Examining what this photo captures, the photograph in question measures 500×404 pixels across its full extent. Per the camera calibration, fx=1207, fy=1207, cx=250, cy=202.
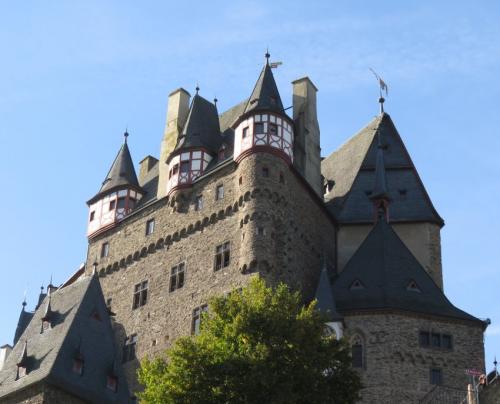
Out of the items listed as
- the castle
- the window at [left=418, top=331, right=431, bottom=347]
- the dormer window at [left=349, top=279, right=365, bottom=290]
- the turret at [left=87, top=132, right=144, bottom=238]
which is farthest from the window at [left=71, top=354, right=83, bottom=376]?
the window at [left=418, top=331, right=431, bottom=347]

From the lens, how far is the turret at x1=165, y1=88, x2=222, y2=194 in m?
55.3

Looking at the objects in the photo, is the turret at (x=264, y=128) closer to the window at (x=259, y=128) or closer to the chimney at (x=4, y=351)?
the window at (x=259, y=128)

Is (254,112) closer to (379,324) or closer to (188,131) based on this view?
(188,131)

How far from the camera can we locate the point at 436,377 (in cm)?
4716

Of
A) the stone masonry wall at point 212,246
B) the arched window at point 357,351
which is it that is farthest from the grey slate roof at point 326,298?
the stone masonry wall at point 212,246

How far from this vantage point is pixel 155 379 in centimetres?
3856

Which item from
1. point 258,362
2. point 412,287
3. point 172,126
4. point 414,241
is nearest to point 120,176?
point 172,126

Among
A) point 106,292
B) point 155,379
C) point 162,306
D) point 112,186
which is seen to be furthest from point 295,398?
point 112,186

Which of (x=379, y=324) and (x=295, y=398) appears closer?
(x=295, y=398)

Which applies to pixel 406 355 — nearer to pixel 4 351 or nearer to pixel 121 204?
pixel 121 204

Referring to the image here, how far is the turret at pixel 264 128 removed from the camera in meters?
52.7

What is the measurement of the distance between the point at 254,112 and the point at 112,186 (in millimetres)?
9751

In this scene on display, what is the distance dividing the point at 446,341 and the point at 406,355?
2.02 m

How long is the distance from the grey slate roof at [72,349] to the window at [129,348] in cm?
66
